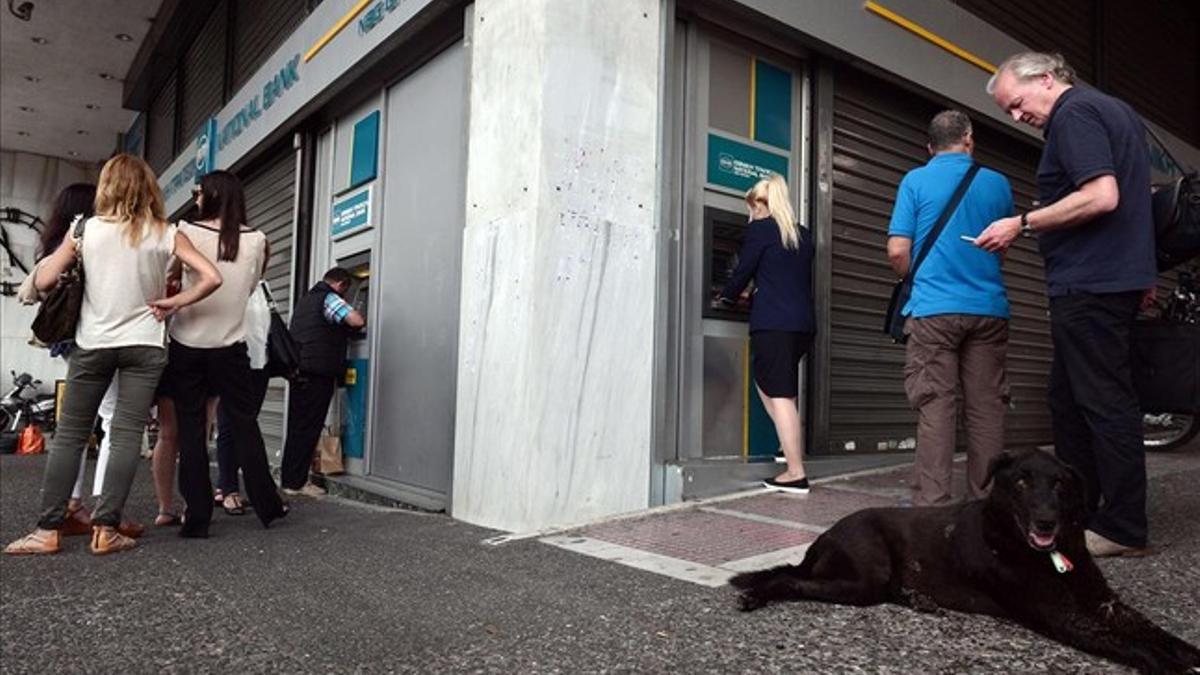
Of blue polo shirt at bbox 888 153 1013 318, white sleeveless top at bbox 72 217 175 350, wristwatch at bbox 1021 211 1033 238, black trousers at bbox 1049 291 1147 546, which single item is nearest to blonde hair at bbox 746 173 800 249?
blue polo shirt at bbox 888 153 1013 318

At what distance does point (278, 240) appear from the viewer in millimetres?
8656

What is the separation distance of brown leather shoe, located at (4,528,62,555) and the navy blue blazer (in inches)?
144

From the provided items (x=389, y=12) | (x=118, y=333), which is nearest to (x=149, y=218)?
(x=118, y=333)

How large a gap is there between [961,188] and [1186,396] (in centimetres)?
123

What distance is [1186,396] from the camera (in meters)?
3.08

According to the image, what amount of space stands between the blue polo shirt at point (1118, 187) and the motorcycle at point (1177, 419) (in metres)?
2.72

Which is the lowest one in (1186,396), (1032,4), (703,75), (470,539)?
(470,539)

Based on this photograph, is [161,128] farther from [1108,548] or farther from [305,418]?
[1108,548]

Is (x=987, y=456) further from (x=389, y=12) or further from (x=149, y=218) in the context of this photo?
(x=389, y=12)

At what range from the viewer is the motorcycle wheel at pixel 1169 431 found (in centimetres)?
629

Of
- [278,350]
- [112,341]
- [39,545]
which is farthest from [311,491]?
[112,341]

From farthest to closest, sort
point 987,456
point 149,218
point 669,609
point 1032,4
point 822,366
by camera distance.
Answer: point 1032,4, point 822,366, point 149,218, point 987,456, point 669,609

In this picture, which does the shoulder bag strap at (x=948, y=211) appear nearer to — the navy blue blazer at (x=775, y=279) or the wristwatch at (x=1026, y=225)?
the wristwatch at (x=1026, y=225)

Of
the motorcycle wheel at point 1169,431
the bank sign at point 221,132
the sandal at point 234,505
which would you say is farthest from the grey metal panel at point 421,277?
the motorcycle wheel at point 1169,431
